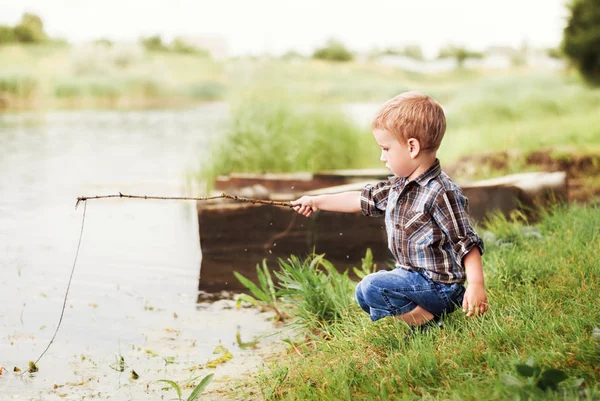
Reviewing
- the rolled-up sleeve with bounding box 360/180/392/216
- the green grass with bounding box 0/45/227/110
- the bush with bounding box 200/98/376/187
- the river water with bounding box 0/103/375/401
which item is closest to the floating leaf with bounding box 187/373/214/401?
the river water with bounding box 0/103/375/401

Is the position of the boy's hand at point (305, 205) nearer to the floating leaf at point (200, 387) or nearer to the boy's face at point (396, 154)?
the boy's face at point (396, 154)

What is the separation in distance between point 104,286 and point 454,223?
2754 mm

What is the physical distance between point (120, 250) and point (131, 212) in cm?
162

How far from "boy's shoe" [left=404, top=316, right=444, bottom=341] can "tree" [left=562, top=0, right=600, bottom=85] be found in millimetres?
11282

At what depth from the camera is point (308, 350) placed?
A: 131 inches

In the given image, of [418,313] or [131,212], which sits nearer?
[418,313]

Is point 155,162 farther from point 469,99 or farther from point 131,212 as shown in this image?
point 469,99

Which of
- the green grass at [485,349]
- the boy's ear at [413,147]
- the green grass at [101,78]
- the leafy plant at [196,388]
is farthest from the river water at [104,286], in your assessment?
the green grass at [101,78]

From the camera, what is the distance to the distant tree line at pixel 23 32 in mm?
19406

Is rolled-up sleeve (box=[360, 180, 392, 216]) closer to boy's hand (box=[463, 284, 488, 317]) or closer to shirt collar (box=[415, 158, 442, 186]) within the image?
shirt collar (box=[415, 158, 442, 186])

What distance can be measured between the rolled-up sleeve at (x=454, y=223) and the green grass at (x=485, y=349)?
0.34 meters

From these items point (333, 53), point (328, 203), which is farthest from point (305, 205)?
point (333, 53)

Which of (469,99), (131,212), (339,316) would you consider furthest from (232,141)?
(469,99)

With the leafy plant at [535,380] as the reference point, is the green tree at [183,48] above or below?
above
